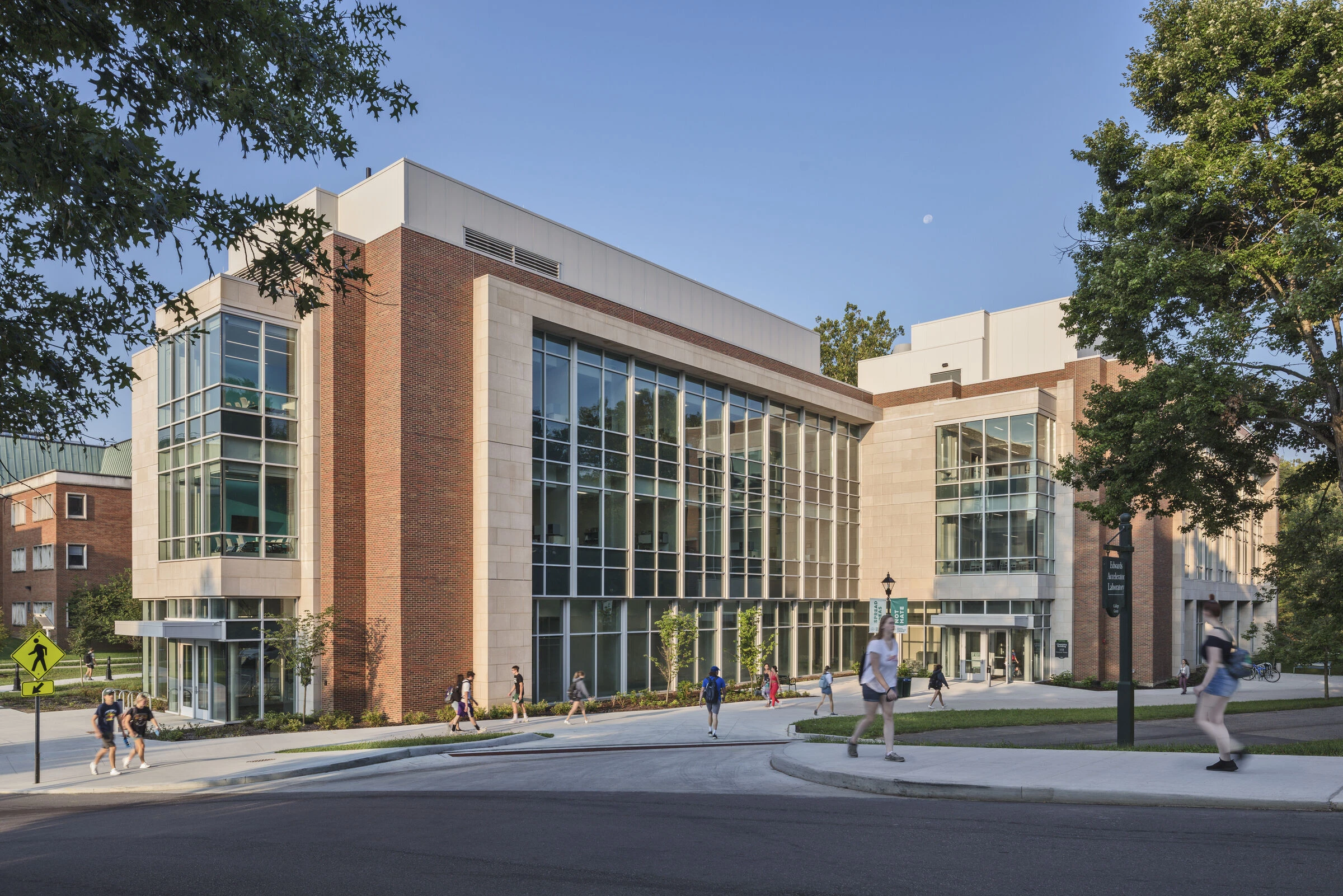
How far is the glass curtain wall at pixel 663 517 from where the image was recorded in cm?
3042

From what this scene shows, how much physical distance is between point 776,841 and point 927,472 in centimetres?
3887

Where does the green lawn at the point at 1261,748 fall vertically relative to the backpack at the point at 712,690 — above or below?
above

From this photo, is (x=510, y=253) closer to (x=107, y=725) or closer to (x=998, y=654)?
(x=107, y=725)

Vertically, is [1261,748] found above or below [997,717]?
above

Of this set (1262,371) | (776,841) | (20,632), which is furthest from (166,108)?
(20,632)

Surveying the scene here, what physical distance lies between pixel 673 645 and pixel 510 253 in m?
14.5

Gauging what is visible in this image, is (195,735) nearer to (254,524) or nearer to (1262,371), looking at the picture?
(254,524)

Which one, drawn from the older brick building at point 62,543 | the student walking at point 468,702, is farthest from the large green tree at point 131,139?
the older brick building at point 62,543

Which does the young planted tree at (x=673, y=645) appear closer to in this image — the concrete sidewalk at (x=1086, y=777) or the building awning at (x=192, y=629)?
the building awning at (x=192, y=629)

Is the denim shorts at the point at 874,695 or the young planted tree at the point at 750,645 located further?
the young planted tree at the point at 750,645

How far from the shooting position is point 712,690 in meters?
22.9

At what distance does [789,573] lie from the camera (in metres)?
41.8

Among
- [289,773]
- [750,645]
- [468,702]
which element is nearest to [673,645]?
[750,645]

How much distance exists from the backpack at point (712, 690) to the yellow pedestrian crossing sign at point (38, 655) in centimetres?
1329
